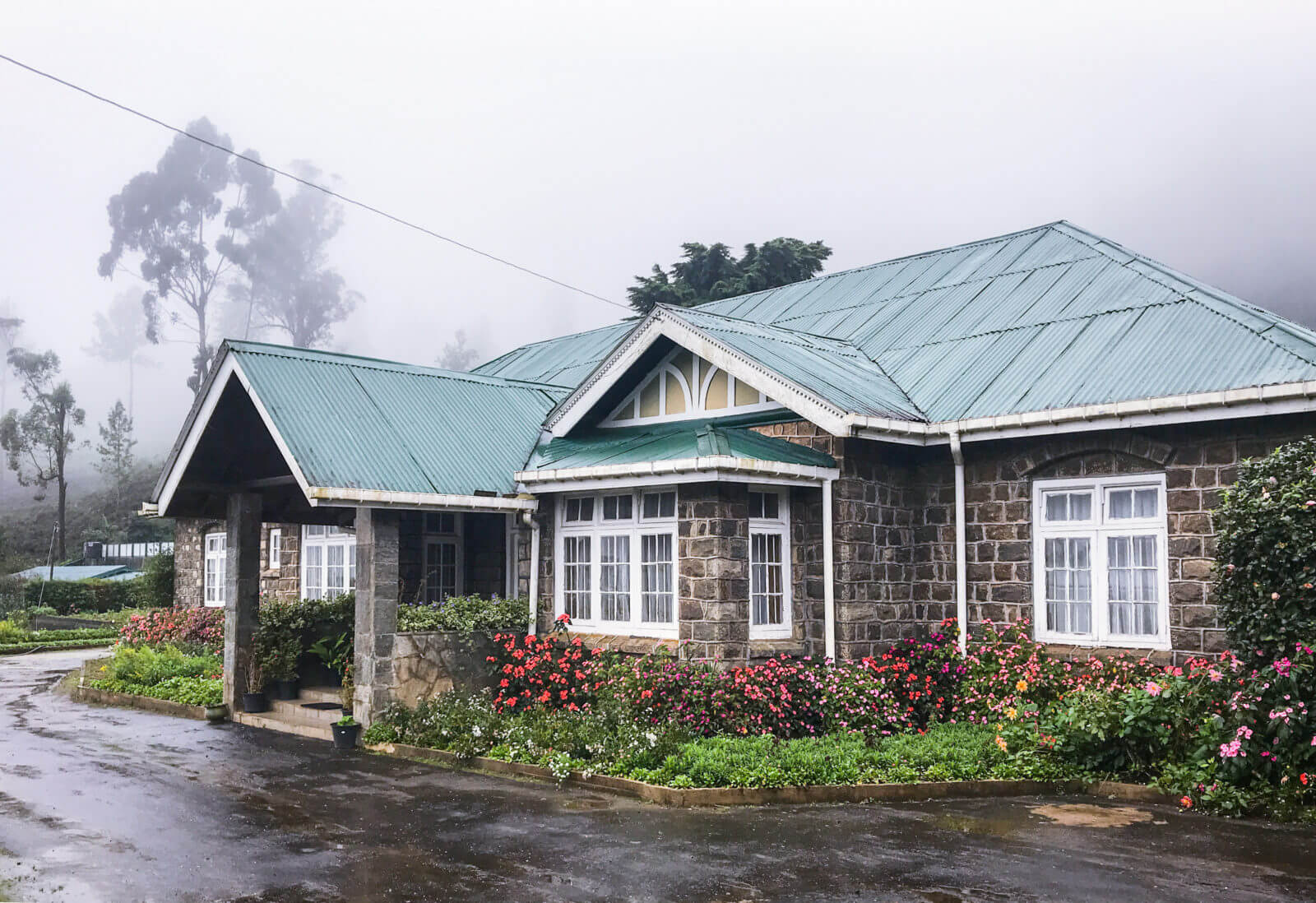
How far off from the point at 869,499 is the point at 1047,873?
5.78 meters

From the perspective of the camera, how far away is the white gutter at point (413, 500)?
12797 millimetres

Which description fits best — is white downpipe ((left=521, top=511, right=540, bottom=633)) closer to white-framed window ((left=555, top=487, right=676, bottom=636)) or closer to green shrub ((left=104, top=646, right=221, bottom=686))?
white-framed window ((left=555, top=487, right=676, bottom=636))

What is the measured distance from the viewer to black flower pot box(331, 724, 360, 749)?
13117 millimetres

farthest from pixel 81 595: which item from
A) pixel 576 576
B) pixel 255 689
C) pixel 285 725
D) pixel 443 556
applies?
pixel 576 576

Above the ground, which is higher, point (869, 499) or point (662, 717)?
point (869, 499)

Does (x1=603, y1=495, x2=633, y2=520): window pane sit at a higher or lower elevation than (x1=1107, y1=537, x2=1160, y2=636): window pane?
higher

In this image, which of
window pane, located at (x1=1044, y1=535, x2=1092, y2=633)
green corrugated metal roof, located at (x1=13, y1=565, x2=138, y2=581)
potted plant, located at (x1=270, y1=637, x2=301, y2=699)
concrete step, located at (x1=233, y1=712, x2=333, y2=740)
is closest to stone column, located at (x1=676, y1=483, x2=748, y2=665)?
window pane, located at (x1=1044, y1=535, x2=1092, y2=633)

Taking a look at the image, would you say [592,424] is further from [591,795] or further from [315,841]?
[315,841]

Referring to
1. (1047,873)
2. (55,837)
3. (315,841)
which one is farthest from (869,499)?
(55,837)

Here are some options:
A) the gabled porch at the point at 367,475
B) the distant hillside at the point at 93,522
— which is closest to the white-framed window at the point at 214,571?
the gabled porch at the point at 367,475

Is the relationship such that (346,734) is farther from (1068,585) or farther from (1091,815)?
(1068,585)

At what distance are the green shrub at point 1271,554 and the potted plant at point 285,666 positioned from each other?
11.9m

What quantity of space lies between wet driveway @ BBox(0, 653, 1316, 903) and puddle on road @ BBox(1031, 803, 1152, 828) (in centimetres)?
3

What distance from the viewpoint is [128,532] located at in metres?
67.8
